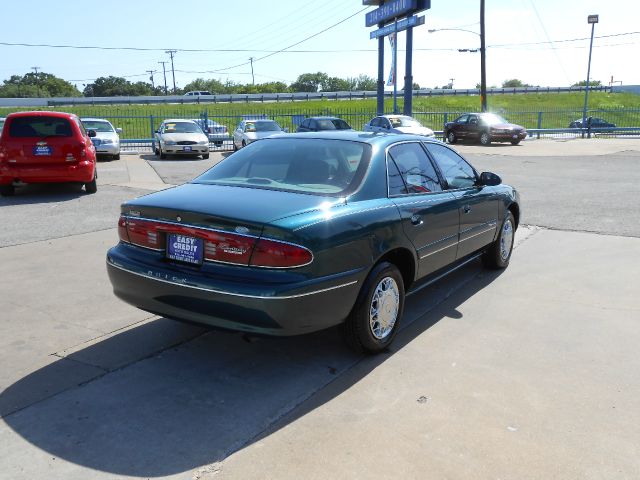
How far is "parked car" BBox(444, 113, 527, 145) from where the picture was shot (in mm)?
26453

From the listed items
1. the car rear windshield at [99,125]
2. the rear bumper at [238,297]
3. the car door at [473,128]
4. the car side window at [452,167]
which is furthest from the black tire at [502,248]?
the car door at [473,128]

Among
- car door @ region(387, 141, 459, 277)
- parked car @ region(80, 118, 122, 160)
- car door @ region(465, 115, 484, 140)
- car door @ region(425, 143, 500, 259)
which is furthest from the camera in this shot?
car door @ region(465, 115, 484, 140)

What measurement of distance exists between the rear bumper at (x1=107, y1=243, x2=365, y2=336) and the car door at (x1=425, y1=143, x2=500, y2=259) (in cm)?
179

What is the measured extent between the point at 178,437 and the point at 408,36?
28.2 m

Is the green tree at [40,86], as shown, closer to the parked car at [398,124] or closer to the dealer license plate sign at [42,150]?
the parked car at [398,124]

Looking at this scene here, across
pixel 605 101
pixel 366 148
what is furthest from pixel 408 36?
pixel 605 101

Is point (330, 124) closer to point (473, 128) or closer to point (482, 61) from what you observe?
point (473, 128)

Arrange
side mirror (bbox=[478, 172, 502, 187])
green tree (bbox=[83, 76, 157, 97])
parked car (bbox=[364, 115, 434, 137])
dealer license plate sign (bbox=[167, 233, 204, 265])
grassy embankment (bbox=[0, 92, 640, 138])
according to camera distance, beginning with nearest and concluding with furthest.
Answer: dealer license plate sign (bbox=[167, 233, 204, 265]) → side mirror (bbox=[478, 172, 502, 187]) → parked car (bbox=[364, 115, 434, 137]) → grassy embankment (bbox=[0, 92, 640, 138]) → green tree (bbox=[83, 76, 157, 97])

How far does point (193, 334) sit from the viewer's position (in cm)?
434

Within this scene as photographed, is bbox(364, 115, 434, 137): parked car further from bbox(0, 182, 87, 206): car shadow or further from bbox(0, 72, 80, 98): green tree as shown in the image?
bbox(0, 72, 80, 98): green tree

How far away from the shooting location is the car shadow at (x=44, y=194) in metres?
10.2

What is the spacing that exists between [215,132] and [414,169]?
72.7ft

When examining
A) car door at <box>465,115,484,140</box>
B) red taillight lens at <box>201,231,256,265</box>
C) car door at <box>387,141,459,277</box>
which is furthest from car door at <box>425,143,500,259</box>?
car door at <box>465,115,484,140</box>

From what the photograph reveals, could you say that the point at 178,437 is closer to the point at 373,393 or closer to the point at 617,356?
the point at 373,393
